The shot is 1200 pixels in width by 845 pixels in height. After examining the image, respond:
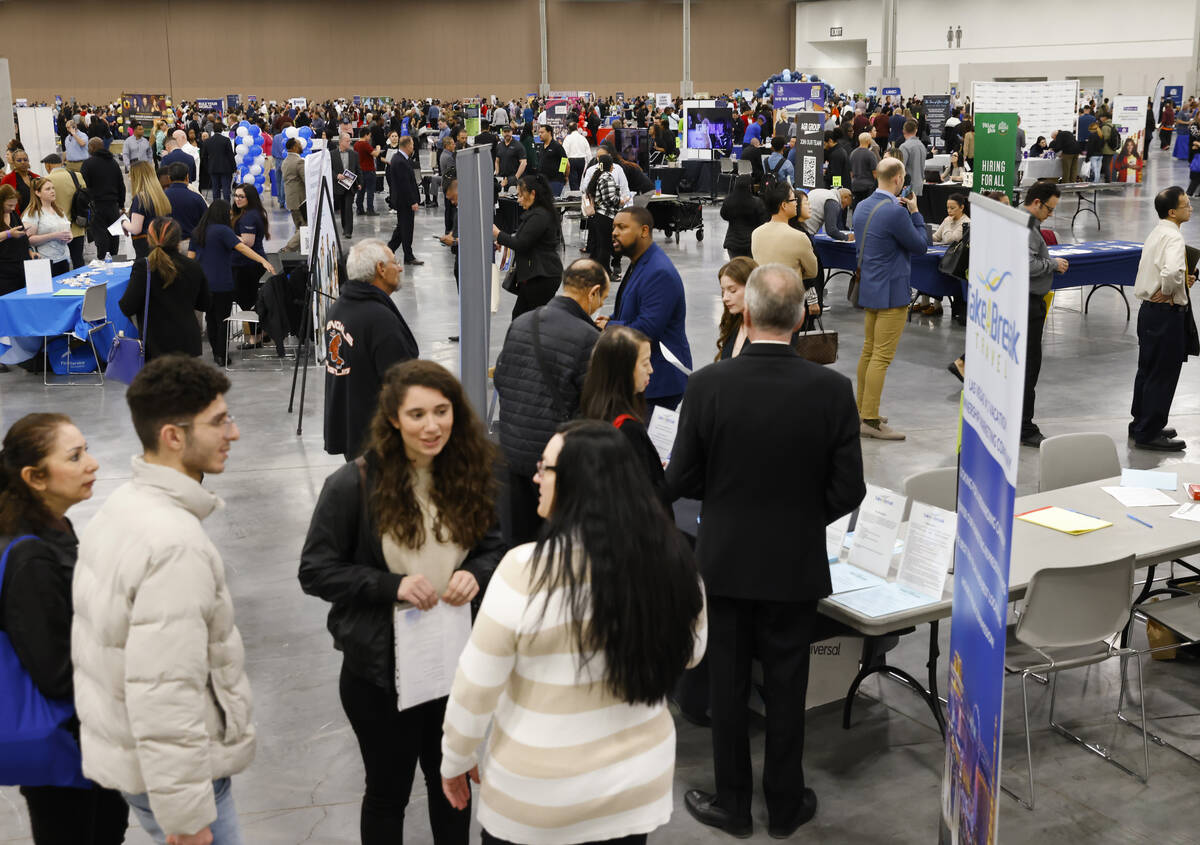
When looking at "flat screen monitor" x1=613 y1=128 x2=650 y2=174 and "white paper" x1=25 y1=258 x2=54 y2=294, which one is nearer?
"white paper" x1=25 y1=258 x2=54 y2=294

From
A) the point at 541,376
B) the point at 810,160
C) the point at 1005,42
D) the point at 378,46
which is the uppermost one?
the point at 378,46

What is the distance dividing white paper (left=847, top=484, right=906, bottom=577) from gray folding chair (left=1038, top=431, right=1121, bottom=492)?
52.9 inches

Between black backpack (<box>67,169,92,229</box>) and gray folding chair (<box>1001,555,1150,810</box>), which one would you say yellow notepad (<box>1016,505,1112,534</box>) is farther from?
black backpack (<box>67,169,92,229</box>)

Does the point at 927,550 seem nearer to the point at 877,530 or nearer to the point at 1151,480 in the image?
the point at 877,530

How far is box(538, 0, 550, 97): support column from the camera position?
42.7 m

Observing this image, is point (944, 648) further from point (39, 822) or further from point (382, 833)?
point (39, 822)

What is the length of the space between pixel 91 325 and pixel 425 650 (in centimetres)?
748

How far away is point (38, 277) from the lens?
9.26 metres

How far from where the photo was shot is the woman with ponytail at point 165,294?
23.7ft

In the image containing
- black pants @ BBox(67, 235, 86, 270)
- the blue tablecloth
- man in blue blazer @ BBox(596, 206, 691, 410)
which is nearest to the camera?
man in blue blazer @ BBox(596, 206, 691, 410)

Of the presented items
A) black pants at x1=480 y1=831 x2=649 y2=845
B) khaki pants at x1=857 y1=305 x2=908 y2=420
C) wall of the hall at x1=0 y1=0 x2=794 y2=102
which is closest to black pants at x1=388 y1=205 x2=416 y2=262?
khaki pants at x1=857 y1=305 x2=908 y2=420

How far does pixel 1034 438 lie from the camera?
24.1ft

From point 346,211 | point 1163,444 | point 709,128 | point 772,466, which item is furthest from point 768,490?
point 709,128

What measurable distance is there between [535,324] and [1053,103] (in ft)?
57.2
